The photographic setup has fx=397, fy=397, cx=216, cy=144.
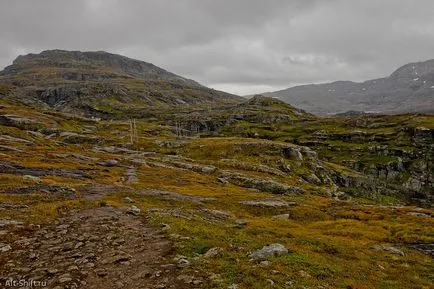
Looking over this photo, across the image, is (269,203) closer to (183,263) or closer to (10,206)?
(10,206)

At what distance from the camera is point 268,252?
28359 mm

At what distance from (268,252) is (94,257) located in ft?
39.3

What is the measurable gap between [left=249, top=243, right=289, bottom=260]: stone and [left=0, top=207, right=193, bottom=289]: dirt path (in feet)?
19.0

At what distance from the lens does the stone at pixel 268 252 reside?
27.3m

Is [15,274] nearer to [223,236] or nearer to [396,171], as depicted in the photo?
[223,236]

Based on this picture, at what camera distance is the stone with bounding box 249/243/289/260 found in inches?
1076

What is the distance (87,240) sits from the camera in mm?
30344

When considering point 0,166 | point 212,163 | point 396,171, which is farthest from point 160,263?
point 396,171

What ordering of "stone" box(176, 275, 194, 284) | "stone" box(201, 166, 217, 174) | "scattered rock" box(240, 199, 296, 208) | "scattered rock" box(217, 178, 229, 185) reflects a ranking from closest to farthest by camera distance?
"stone" box(176, 275, 194, 284) < "scattered rock" box(240, 199, 296, 208) < "scattered rock" box(217, 178, 229, 185) < "stone" box(201, 166, 217, 174)

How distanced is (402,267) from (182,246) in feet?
63.5

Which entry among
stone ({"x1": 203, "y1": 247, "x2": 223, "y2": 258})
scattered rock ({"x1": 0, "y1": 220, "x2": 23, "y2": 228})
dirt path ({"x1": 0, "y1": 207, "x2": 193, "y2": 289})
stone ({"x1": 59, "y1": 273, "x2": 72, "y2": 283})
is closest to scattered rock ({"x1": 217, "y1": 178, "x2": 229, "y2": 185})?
dirt path ({"x1": 0, "y1": 207, "x2": 193, "y2": 289})

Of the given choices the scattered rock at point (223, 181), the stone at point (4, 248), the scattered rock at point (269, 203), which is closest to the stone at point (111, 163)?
the scattered rock at point (223, 181)

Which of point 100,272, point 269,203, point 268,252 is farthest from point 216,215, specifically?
point 100,272

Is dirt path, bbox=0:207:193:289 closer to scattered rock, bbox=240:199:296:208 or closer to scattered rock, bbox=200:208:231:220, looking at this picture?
scattered rock, bbox=200:208:231:220
